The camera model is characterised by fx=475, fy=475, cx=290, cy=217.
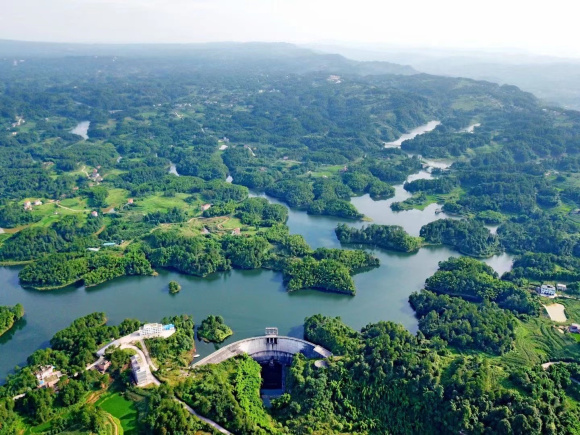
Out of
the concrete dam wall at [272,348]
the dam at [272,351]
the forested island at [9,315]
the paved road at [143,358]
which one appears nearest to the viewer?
the paved road at [143,358]

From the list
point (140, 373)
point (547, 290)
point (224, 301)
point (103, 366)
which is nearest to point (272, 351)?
point (140, 373)

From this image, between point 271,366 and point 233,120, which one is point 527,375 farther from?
point 233,120

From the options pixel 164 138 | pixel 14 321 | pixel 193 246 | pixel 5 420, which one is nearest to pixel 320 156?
pixel 164 138

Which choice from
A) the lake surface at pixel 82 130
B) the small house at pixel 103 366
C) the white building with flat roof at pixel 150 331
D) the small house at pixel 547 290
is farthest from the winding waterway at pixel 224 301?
the lake surface at pixel 82 130

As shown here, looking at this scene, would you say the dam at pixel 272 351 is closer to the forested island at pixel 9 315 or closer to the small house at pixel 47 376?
the small house at pixel 47 376

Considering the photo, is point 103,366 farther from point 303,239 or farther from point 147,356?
point 303,239

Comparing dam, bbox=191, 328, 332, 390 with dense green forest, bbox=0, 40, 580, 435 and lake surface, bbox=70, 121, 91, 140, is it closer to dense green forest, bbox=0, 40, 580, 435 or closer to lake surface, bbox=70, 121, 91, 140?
dense green forest, bbox=0, 40, 580, 435
